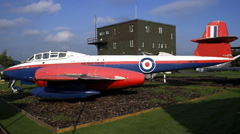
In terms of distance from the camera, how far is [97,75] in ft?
28.7

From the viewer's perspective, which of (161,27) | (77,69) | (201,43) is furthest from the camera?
(161,27)

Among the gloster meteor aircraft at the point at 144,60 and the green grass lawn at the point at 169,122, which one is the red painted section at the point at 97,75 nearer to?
the gloster meteor aircraft at the point at 144,60

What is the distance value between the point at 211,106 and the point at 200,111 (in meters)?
1.07

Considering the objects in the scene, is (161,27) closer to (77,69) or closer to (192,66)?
(192,66)

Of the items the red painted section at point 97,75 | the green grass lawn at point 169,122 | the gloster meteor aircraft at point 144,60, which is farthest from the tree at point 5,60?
the green grass lawn at point 169,122

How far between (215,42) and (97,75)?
7.95 meters

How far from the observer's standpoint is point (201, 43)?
11805mm

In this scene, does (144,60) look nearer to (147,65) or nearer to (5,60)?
(147,65)

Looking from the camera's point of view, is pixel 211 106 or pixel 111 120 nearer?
pixel 111 120

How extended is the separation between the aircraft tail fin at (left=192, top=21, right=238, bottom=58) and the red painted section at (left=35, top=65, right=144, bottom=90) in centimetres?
533

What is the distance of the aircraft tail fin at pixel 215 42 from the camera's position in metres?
11.2

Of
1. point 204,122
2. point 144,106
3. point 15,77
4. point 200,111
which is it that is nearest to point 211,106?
point 200,111

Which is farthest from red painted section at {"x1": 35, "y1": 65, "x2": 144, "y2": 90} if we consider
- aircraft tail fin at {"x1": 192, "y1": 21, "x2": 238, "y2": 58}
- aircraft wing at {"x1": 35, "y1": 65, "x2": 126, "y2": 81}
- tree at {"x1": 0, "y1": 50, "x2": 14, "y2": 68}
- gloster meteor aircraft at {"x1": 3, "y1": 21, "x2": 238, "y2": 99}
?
tree at {"x1": 0, "y1": 50, "x2": 14, "y2": 68}

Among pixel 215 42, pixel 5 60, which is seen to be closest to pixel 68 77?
pixel 215 42
